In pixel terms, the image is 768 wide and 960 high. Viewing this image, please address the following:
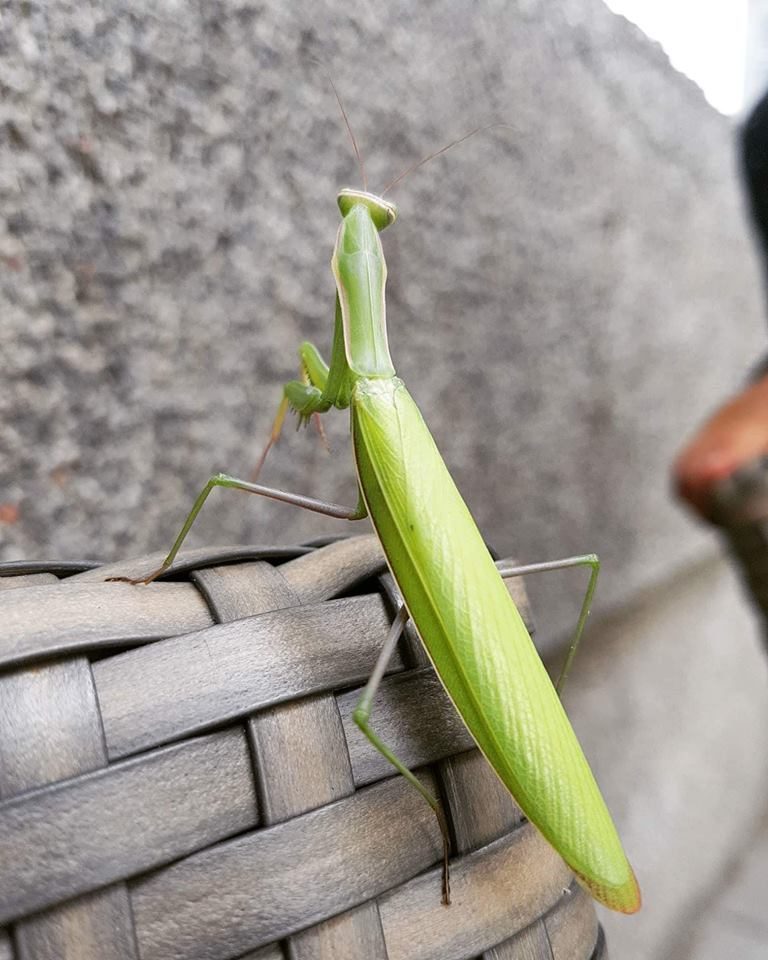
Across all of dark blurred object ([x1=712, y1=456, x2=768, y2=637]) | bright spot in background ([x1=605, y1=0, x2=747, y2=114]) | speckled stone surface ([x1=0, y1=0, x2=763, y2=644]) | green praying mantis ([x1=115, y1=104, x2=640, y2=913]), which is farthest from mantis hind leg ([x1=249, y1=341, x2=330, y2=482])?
bright spot in background ([x1=605, y1=0, x2=747, y2=114])

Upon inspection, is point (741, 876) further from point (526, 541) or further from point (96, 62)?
point (96, 62)

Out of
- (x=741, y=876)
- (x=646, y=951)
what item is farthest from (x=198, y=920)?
(x=741, y=876)

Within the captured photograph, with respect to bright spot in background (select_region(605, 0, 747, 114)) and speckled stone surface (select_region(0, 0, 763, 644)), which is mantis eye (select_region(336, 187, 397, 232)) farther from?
bright spot in background (select_region(605, 0, 747, 114))

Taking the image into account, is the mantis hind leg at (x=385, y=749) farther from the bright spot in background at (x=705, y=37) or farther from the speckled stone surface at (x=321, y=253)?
the bright spot in background at (x=705, y=37)

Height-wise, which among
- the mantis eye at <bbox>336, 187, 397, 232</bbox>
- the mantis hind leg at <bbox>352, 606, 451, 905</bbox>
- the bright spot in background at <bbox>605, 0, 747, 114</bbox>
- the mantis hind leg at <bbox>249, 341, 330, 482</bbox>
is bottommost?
the mantis hind leg at <bbox>352, 606, 451, 905</bbox>

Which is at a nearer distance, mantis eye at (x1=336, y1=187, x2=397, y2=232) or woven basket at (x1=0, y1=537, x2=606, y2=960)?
woven basket at (x1=0, y1=537, x2=606, y2=960)

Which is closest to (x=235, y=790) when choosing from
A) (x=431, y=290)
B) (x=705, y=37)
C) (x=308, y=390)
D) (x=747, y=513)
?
(x=308, y=390)

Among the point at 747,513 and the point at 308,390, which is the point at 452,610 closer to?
the point at 308,390
